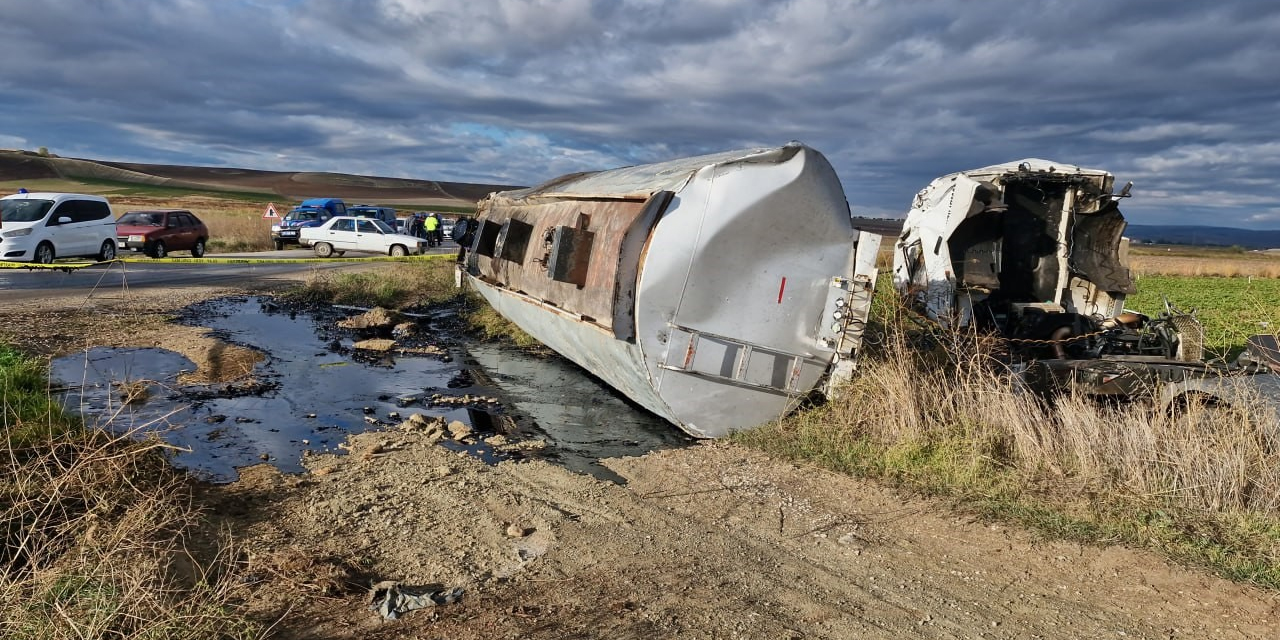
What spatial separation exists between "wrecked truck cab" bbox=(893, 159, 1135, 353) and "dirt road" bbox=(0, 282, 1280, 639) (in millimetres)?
4019

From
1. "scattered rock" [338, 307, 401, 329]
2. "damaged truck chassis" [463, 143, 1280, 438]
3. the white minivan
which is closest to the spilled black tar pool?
"damaged truck chassis" [463, 143, 1280, 438]

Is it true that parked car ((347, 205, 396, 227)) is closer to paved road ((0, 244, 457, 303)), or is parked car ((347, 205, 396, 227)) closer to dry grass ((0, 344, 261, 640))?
paved road ((0, 244, 457, 303))

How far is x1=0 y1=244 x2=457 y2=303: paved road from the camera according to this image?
50.1 feet

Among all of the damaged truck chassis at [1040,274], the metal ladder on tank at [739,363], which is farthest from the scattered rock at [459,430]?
the damaged truck chassis at [1040,274]

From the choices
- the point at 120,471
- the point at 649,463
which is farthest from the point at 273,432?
the point at 649,463

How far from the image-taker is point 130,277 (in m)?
18.2

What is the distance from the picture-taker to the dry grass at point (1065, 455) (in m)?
5.14

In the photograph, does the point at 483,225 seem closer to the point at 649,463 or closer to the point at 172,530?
the point at 649,463

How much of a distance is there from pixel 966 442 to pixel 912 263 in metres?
3.90

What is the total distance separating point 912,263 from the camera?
977 cm

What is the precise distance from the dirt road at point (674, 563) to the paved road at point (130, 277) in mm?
10648

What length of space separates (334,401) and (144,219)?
812 inches

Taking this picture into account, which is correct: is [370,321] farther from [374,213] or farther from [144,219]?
[374,213]

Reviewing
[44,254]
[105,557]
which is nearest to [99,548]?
[105,557]
